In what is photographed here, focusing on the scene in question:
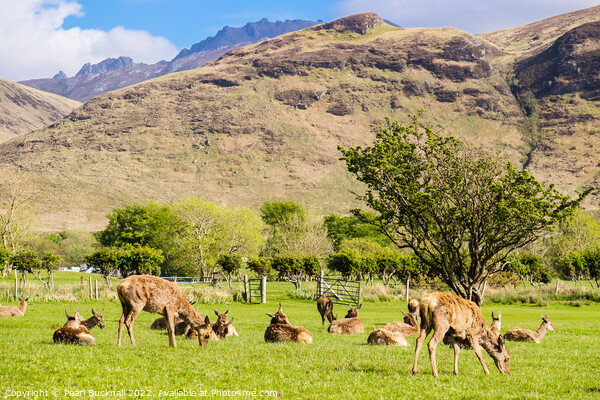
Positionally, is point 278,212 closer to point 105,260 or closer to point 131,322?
point 105,260

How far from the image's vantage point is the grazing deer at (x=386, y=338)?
17.6 metres

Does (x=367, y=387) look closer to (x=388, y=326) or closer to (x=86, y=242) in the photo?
(x=388, y=326)

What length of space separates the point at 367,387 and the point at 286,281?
68.6 meters

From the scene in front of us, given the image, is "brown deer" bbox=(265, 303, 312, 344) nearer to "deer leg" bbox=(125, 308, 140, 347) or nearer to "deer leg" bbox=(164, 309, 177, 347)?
"deer leg" bbox=(164, 309, 177, 347)

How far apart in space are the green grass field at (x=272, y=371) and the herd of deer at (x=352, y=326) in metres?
0.46

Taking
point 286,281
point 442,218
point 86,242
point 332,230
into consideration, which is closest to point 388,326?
point 442,218

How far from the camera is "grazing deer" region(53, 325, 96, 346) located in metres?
14.5

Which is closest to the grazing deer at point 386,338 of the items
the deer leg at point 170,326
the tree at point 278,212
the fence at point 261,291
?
the deer leg at point 170,326

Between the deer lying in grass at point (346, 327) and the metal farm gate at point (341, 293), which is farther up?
the deer lying in grass at point (346, 327)

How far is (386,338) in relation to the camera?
17.7m

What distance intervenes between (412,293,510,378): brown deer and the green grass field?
42 cm

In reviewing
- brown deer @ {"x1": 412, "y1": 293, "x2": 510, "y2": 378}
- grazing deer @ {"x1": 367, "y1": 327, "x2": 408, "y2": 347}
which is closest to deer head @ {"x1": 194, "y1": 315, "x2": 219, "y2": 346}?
grazing deer @ {"x1": 367, "y1": 327, "x2": 408, "y2": 347}

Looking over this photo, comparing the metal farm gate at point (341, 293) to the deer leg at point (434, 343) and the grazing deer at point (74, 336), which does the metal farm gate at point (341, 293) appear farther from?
the deer leg at point (434, 343)

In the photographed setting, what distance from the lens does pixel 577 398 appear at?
10172 mm
